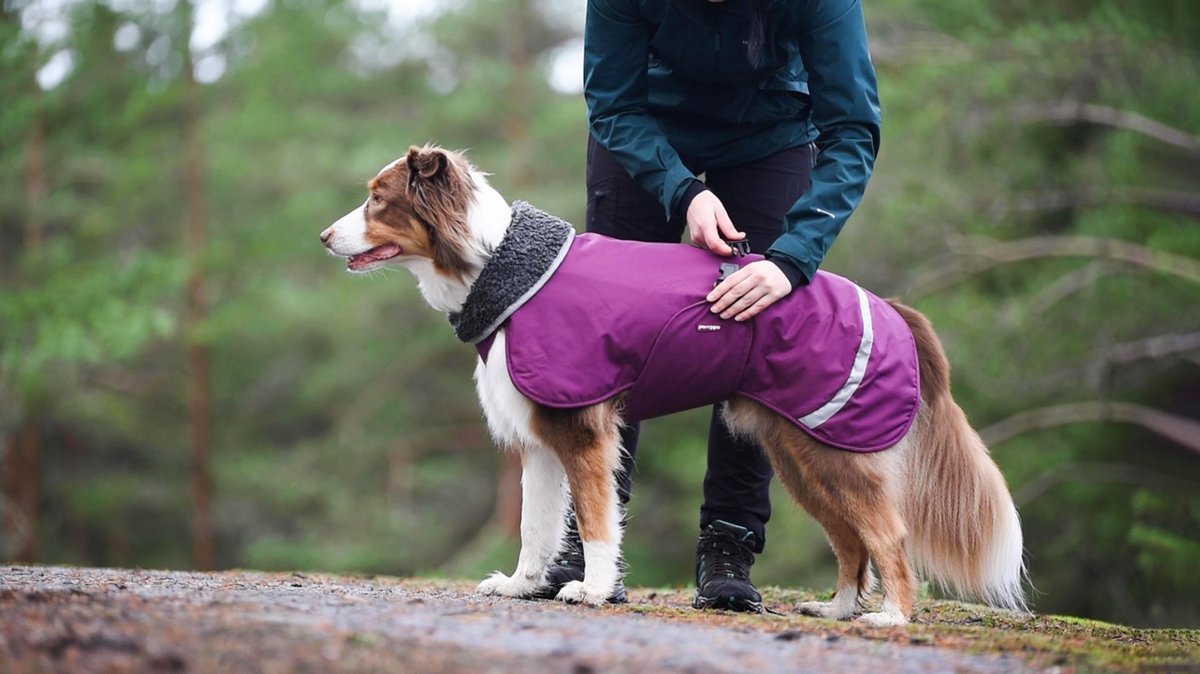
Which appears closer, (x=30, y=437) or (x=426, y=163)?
(x=426, y=163)

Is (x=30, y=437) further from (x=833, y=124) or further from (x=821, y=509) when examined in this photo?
(x=833, y=124)

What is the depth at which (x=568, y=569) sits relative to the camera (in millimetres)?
5055

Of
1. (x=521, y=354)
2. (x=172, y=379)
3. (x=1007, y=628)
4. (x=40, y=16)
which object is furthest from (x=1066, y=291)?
(x=172, y=379)

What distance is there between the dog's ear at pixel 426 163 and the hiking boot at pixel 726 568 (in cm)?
182

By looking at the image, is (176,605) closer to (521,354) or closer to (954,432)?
(521,354)

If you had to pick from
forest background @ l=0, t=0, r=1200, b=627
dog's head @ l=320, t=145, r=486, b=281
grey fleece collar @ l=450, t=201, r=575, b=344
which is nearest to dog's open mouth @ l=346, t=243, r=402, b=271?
dog's head @ l=320, t=145, r=486, b=281

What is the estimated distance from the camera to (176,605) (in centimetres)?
373

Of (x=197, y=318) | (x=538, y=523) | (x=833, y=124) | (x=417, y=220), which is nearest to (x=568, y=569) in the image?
(x=538, y=523)

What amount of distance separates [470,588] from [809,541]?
10.5m

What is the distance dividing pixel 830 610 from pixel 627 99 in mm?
2157

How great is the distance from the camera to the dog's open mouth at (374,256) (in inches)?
193

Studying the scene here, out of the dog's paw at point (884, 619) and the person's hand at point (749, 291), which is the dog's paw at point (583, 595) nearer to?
the dog's paw at point (884, 619)

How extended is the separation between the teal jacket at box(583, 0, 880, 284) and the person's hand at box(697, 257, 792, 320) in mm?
95

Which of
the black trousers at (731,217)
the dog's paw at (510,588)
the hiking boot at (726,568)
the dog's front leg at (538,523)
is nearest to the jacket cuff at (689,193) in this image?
the black trousers at (731,217)
